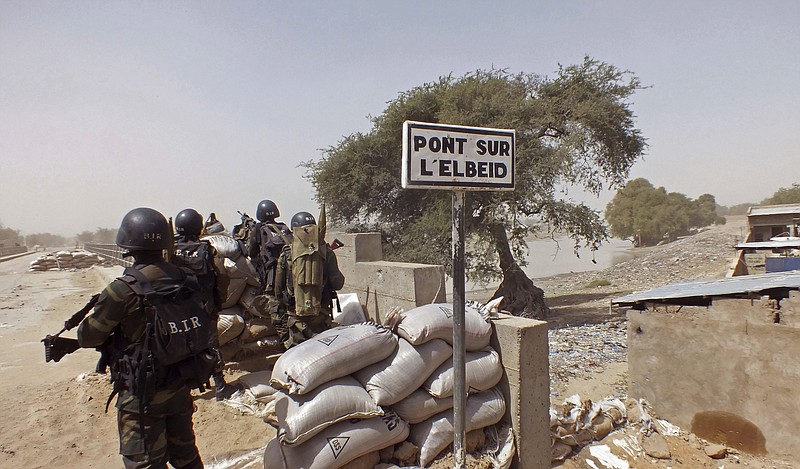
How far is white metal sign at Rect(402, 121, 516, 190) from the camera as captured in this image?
1.85 meters

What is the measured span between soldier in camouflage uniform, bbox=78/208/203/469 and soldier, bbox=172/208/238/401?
358 millimetres

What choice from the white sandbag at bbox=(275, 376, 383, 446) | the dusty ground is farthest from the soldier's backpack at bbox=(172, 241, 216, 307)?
the white sandbag at bbox=(275, 376, 383, 446)

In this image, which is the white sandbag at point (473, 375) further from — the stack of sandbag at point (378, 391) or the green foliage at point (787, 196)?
the green foliage at point (787, 196)

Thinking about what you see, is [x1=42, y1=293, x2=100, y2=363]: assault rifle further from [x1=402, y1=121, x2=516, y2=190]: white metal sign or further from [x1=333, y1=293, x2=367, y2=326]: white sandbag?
[x1=333, y1=293, x2=367, y2=326]: white sandbag

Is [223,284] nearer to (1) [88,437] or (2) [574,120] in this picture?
(1) [88,437]

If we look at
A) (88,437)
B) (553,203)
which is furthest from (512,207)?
(88,437)

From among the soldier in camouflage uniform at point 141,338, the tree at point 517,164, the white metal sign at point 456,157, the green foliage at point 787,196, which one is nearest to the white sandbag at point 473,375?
the white metal sign at point 456,157

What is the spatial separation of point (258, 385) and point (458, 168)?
127 inches

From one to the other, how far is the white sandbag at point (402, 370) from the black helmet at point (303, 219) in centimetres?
185

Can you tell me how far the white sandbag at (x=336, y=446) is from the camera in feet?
8.21

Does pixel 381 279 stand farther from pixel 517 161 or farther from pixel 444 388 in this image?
pixel 517 161

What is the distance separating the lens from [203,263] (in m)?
3.37

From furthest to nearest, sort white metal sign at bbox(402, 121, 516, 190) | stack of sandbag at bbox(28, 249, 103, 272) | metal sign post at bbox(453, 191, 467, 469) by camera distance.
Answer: stack of sandbag at bbox(28, 249, 103, 272) < metal sign post at bbox(453, 191, 467, 469) < white metal sign at bbox(402, 121, 516, 190)

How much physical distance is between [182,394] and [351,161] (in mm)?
13292
